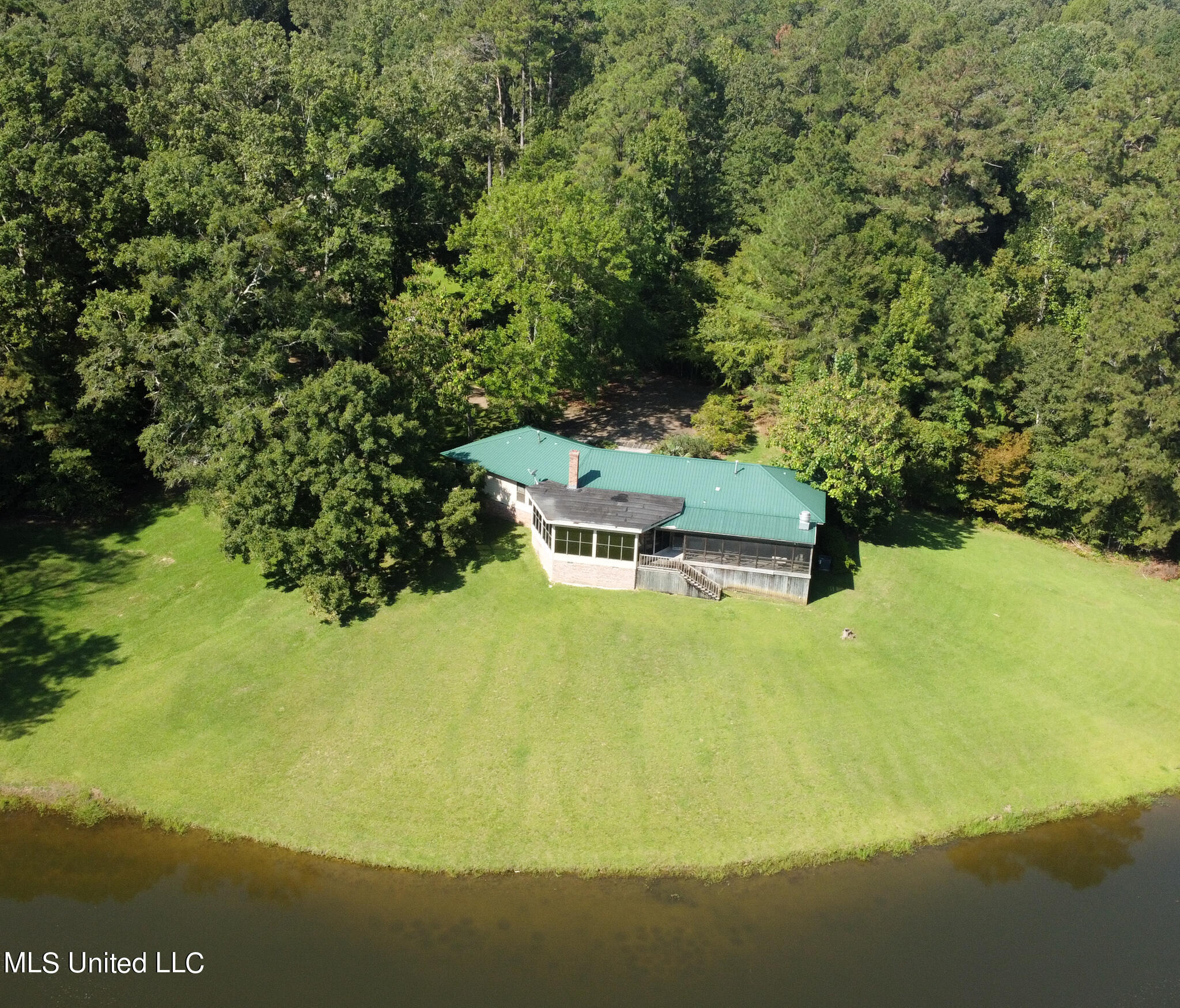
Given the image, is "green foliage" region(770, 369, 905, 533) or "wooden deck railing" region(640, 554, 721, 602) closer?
"wooden deck railing" region(640, 554, 721, 602)

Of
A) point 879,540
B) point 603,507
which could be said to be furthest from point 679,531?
point 879,540

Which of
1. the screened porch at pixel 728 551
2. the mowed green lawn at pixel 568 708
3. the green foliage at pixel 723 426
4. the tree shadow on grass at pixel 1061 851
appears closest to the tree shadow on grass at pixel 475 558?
the mowed green lawn at pixel 568 708

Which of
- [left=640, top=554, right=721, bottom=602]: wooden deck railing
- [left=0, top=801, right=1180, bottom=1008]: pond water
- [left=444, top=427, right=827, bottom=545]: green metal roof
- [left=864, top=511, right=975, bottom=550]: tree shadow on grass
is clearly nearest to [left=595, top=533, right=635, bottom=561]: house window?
[left=640, top=554, right=721, bottom=602]: wooden deck railing

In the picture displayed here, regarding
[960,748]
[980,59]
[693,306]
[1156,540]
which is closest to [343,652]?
[960,748]

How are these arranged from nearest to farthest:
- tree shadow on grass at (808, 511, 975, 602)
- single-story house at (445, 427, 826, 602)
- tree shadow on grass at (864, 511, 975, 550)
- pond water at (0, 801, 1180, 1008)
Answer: pond water at (0, 801, 1180, 1008) < single-story house at (445, 427, 826, 602) < tree shadow on grass at (808, 511, 975, 602) < tree shadow on grass at (864, 511, 975, 550)

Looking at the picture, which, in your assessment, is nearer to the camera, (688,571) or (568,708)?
(568,708)

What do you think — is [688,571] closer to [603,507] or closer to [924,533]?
[603,507]

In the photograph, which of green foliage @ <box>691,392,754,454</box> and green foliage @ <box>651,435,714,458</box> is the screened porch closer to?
green foliage @ <box>651,435,714,458</box>
